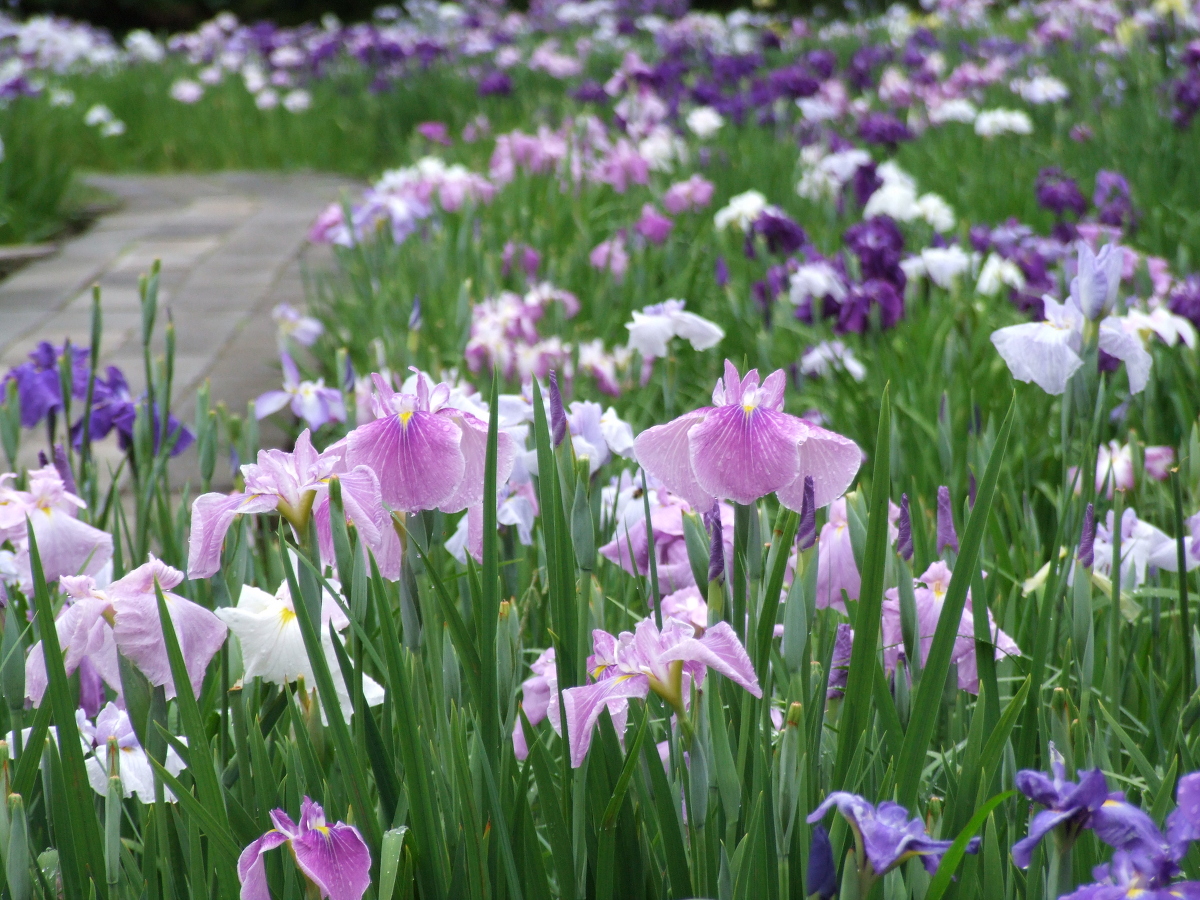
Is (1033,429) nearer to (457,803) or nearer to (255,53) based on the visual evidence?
(457,803)

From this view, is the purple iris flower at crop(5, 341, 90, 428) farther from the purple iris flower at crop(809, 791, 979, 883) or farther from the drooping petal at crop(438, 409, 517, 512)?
the purple iris flower at crop(809, 791, 979, 883)

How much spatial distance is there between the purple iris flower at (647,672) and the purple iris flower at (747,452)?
0.10 m

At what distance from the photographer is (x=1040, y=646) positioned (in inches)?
38.7

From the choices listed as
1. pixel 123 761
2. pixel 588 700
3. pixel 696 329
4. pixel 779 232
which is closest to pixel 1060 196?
pixel 779 232

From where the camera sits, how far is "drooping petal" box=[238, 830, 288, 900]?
29.6 inches

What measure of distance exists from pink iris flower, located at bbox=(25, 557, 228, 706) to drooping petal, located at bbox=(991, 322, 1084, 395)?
0.83 m

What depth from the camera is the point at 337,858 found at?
30.3 inches

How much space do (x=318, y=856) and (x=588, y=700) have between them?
22 centimetres

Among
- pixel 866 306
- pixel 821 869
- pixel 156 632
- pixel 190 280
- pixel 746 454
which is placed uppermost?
pixel 746 454

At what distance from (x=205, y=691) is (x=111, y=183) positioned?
721 cm

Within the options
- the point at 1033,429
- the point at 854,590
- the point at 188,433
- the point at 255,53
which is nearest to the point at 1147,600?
the point at 854,590

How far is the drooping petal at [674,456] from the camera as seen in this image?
0.81 metres

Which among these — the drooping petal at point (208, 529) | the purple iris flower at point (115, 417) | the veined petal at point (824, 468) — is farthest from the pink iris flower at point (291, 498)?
the purple iris flower at point (115, 417)

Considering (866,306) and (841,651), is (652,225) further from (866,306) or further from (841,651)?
(841,651)
